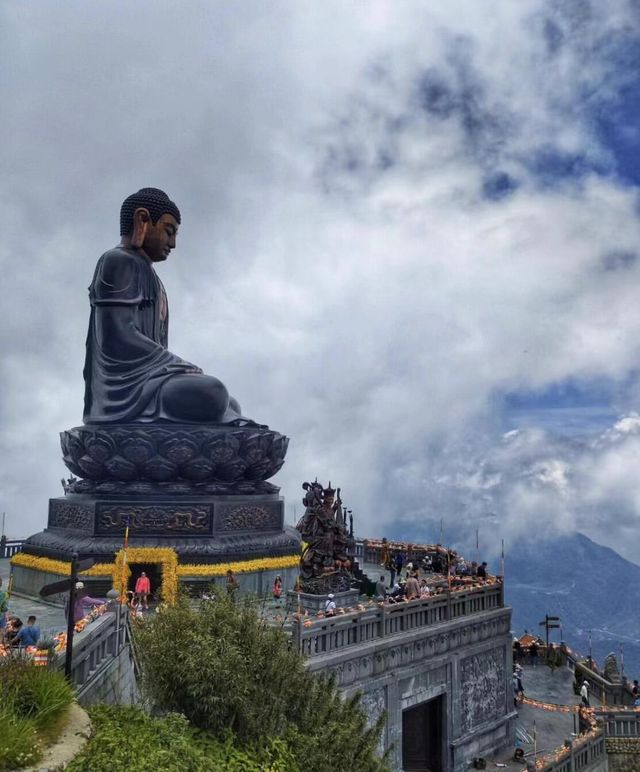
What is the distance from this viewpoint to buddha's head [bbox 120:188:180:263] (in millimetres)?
25203

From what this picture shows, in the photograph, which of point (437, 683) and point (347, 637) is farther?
point (437, 683)

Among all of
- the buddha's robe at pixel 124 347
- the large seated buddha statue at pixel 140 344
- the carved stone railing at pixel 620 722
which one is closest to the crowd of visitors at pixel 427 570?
the carved stone railing at pixel 620 722

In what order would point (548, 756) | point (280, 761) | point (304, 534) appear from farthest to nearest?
point (304, 534)
point (548, 756)
point (280, 761)

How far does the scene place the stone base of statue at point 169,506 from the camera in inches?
804

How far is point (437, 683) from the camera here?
55.6 feet

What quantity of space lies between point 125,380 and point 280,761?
55.9 ft

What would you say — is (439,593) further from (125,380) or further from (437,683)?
(125,380)

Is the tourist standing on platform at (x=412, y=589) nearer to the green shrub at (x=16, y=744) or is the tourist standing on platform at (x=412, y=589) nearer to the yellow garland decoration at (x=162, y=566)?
the yellow garland decoration at (x=162, y=566)

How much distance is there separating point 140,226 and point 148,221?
361mm

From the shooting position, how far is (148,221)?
25.3 m

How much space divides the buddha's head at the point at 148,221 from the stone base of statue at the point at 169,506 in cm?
739

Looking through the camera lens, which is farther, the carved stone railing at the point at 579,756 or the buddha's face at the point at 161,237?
the buddha's face at the point at 161,237

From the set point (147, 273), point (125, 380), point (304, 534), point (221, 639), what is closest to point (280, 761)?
point (221, 639)

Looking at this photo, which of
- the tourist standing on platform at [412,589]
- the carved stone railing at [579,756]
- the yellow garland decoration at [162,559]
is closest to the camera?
the carved stone railing at [579,756]
